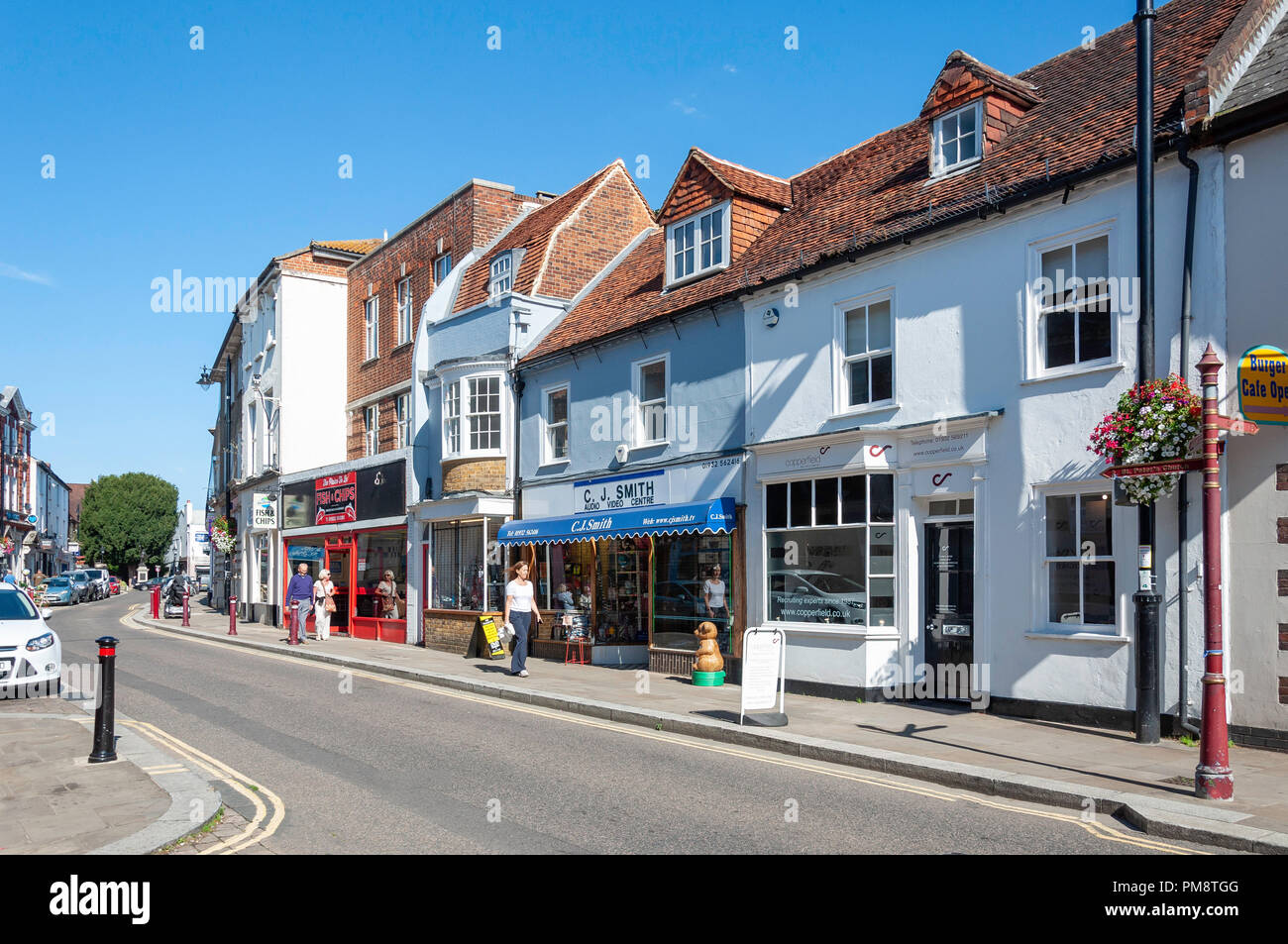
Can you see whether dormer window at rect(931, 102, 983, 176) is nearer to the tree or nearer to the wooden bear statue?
the wooden bear statue

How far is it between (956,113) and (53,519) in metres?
97.3

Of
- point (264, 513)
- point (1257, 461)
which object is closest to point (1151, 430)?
point (1257, 461)

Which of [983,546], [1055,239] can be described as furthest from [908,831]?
[1055,239]

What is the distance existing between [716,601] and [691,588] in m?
0.91

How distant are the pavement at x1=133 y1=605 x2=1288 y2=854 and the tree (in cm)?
8325

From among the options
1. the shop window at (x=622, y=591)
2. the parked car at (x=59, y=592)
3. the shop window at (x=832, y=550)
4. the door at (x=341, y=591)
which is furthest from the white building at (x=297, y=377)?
the parked car at (x=59, y=592)

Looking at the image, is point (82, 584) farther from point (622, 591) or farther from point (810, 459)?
point (810, 459)

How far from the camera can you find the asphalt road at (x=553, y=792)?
6824mm

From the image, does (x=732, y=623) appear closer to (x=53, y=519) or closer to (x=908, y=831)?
(x=908, y=831)

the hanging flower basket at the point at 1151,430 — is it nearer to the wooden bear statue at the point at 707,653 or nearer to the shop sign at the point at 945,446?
the shop sign at the point at 945,446

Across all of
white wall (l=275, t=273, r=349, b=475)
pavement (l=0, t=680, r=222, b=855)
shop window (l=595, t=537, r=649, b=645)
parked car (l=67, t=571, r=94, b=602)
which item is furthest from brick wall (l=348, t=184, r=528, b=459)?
parked car (l=67, t=571, r=94, b=602)

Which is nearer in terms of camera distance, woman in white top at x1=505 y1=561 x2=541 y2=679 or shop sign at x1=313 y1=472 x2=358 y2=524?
woman in white top at x1=505 y1=561 x2=541 y2=679

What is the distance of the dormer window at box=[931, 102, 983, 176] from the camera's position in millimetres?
14094
